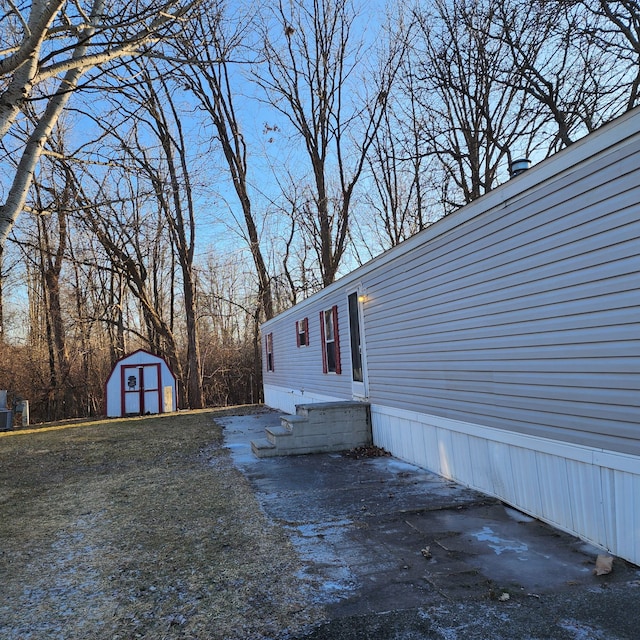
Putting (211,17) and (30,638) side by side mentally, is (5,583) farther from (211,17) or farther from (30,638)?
(211,17)

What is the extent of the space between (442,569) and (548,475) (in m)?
1.29

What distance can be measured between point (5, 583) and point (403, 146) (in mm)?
16825

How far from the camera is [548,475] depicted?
3768 millimetres

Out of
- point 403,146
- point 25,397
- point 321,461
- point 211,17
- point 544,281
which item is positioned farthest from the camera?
point 25,397

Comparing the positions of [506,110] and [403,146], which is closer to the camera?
[506,110]

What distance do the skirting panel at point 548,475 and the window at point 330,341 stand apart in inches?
119

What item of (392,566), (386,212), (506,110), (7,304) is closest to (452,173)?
(506,110)

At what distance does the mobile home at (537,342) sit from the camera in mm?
3080

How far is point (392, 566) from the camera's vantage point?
3082 millimetres

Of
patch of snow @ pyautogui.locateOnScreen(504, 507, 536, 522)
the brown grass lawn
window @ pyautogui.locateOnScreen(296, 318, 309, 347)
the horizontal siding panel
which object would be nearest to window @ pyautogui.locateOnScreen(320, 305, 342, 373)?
window @ pyautogui.locateOnScreen(296, 318, 309, 347)

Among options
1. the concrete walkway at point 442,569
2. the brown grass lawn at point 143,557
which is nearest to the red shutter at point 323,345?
the brown grass lawn at point 143,557

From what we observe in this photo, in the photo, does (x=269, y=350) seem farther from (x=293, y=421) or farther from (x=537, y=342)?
(x=537, y=342)

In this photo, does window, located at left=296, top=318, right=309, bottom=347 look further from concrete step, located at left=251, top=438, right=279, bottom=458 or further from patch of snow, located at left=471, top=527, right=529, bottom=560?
patch of snow, located at left=471, top=527, right=529, bottom=560

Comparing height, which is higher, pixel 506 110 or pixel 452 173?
pixel 506 110
